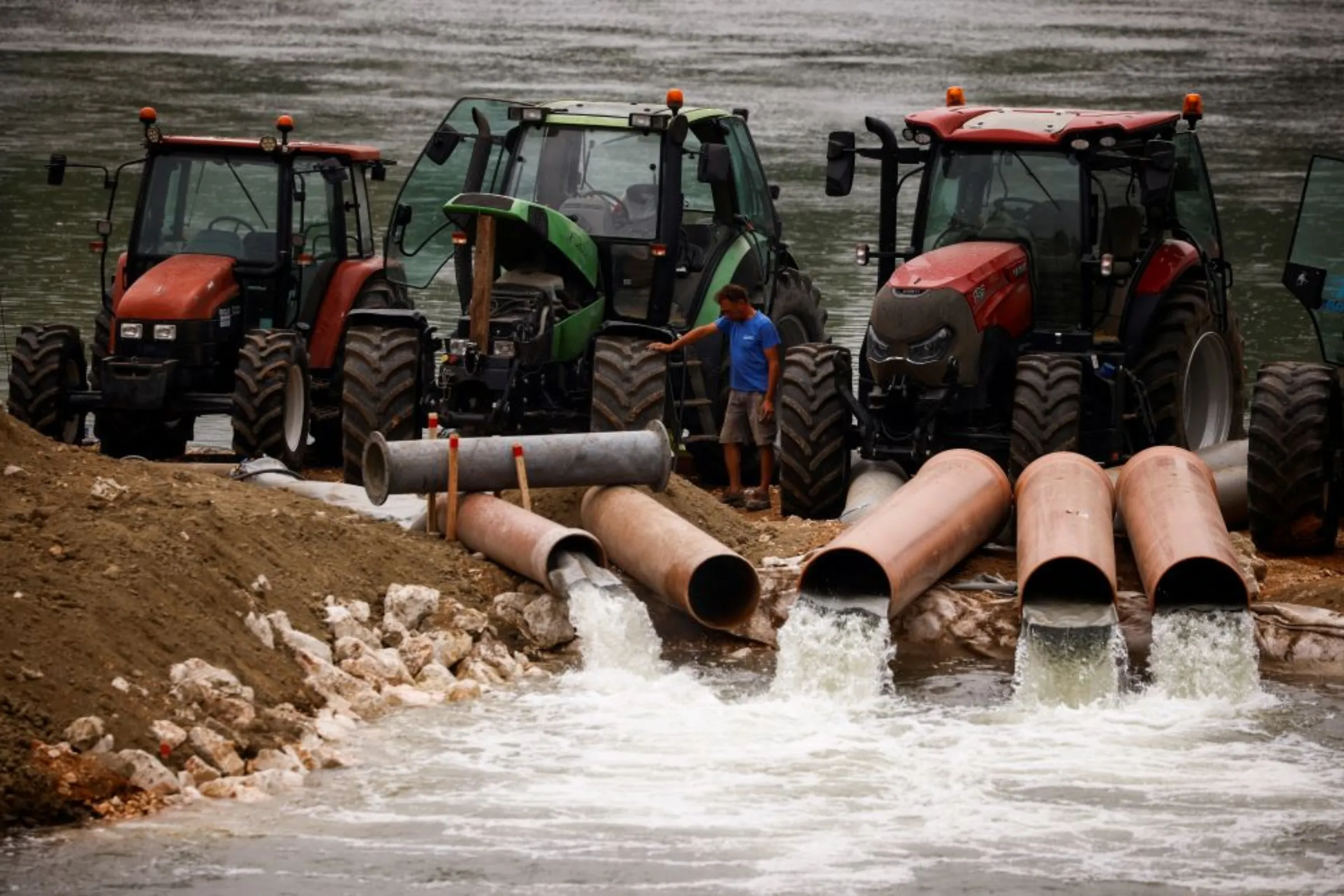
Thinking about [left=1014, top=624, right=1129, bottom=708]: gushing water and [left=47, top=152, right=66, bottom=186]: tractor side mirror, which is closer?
[left=1014, top=624, right=1129, bottom=708]: gushing water

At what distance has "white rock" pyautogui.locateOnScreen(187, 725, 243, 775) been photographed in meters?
11.8

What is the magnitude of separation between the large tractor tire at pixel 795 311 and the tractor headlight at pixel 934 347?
2770 mm

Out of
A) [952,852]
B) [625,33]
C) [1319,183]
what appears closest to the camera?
[952,852]

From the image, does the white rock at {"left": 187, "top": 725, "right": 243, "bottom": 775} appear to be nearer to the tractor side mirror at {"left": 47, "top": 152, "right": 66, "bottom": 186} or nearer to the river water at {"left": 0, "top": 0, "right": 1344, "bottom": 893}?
the river water at {"left": 0, "top": 0, "right": 1344, "bottom": 893}

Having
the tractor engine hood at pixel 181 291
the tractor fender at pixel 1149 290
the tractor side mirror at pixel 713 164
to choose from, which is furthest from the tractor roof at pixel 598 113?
the tractor fender at pixel 1149 290

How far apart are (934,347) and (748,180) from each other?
132 inches

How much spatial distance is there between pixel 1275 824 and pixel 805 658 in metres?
3.04

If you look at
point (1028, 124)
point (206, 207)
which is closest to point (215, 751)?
point (1028, 124)

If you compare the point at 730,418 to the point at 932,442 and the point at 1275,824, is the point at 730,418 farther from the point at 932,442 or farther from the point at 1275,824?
the point at 1275,824

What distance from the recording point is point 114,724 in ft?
38.2

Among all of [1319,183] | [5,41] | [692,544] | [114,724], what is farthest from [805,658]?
[5,41]

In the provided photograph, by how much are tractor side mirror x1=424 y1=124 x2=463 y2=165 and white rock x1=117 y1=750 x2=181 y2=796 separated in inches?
284

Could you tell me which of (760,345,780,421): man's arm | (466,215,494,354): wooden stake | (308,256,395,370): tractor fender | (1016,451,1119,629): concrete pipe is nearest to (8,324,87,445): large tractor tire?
(308,256,395,370): tractor fender

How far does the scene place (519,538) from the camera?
14.5m
